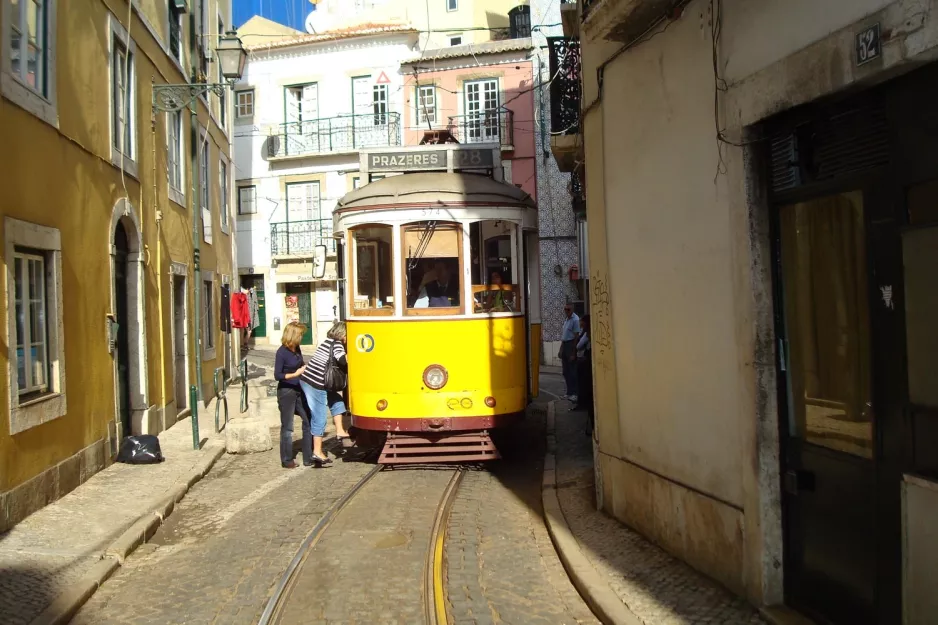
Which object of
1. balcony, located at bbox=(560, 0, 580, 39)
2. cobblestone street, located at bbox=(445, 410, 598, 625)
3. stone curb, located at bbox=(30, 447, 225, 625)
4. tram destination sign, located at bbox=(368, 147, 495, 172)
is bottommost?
cobblestone street, located at bbox=(445, 410, 598, 625)

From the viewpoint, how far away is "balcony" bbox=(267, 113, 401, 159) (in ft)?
93.8

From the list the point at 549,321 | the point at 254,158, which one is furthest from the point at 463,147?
the point at 254,158

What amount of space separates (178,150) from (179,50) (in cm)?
173

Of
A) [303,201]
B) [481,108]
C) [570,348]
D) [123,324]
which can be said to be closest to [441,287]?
[123,324]

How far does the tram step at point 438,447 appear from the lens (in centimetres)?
866

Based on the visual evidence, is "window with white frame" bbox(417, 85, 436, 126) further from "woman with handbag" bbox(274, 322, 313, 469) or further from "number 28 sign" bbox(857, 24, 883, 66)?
"number 28 sign" bbox(857, 24, 883, 66)

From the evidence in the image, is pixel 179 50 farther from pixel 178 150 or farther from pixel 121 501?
pixel 121 501

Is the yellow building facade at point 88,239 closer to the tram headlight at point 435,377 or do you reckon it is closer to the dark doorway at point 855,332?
the tram headlight at point 435,377

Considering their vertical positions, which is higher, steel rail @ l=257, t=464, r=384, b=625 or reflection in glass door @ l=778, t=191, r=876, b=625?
reflection in glass door @ l=778, t=191, r=876, b=625

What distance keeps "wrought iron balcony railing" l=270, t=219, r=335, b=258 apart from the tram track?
850 inches

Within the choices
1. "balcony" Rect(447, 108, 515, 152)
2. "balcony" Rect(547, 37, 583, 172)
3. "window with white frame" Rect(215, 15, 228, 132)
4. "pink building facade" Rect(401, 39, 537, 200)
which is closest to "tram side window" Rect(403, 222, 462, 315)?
"balcony" Rect(547, 37, 583, 172)

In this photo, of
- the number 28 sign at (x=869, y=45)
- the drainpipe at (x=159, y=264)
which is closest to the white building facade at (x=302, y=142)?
the drainpipe at (x=159, y=264)

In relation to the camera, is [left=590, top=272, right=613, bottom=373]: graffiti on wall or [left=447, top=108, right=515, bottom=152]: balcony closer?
[left=590, top=272, right=613, bottom=373]: graffiti on wall

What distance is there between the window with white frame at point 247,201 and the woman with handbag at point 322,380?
21.8 meters
